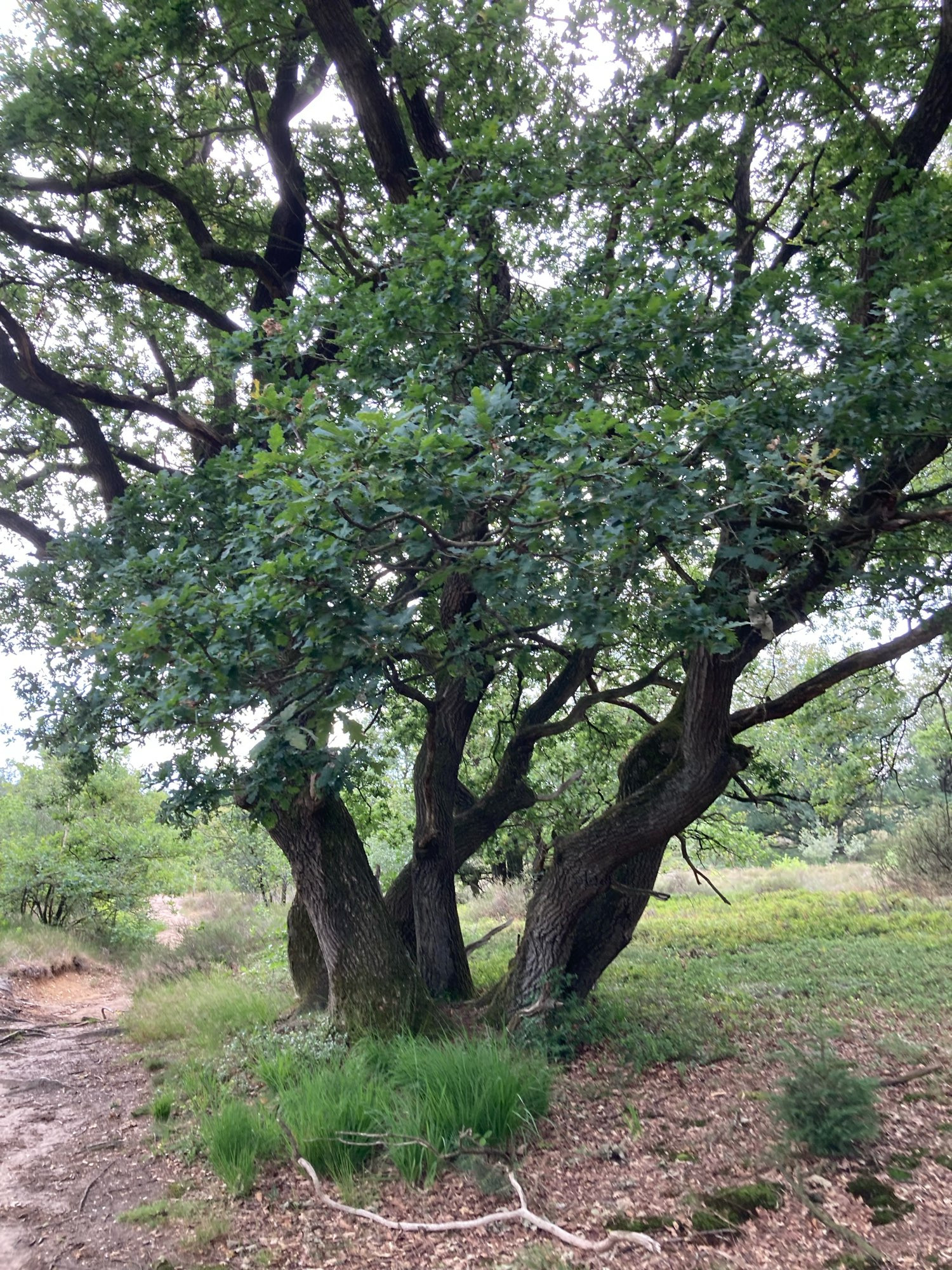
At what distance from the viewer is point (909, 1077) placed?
5.04 metres

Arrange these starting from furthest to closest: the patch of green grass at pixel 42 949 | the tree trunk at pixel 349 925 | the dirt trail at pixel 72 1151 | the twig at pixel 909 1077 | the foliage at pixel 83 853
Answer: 1. the foliage at pixel 83 853
2. the patch of green grass at pixel 42 949
3. the tree trunk at pixel 349 925
4. the twig at pixel 909 1077
5. the dirt trail at pixel 72 1151

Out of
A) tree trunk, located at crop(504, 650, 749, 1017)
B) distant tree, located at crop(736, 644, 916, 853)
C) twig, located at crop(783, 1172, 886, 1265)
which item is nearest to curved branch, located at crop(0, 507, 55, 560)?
tree trunk, located at crop(504, 650, 749, 1017)

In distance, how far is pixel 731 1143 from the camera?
4.56 m

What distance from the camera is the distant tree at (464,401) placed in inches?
Result: 148

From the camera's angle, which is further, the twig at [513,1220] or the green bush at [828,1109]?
the green bush at [828,1109]

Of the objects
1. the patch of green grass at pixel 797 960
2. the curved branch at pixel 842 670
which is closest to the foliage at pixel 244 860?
the patch of green grass at pixel 797 960

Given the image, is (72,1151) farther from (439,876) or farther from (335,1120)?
(439,876)

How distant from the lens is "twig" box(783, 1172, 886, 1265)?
327cm

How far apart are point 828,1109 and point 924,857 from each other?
465 inches

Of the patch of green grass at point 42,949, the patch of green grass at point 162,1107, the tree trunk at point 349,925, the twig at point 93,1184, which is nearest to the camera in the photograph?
the twig at point 93,1184

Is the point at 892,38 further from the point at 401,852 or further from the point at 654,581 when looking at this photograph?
the point at 401,852

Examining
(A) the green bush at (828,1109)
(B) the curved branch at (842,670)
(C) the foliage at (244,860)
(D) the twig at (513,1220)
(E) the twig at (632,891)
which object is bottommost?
(D) the twig at (513,1220)

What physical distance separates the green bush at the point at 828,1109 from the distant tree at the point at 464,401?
7.43ft

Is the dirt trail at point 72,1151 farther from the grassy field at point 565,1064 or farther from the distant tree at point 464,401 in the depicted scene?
the distant tree at point 464,401
